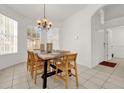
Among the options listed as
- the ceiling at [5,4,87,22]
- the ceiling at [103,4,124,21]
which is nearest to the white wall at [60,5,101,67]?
the ceiling at [5,4,87,22]

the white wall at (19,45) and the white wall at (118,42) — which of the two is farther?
the white wall at (118,42)

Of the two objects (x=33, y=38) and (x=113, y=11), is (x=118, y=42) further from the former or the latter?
(x=33, y=38)

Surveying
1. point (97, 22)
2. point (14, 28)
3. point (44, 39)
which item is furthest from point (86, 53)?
point (14, 28)

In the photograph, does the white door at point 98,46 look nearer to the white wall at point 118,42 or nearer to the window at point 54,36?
the white wall at point 118,42

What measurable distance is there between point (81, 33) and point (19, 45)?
10.6 ft

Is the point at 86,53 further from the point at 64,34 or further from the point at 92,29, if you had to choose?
the point at 64,34

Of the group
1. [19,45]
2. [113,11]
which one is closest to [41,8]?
[19,45]

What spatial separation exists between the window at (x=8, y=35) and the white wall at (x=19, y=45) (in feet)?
0.65

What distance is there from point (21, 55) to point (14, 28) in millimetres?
1445

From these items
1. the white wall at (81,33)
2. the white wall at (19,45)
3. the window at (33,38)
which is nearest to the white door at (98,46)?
the white wall at (81,33)

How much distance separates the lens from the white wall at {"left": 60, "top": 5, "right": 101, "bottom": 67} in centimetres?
386

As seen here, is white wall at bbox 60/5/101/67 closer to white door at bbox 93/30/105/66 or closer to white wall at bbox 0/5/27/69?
white door at bbox 93/30/105/66

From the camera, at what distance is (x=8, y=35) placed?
4.05m

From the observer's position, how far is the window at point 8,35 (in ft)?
12.1
